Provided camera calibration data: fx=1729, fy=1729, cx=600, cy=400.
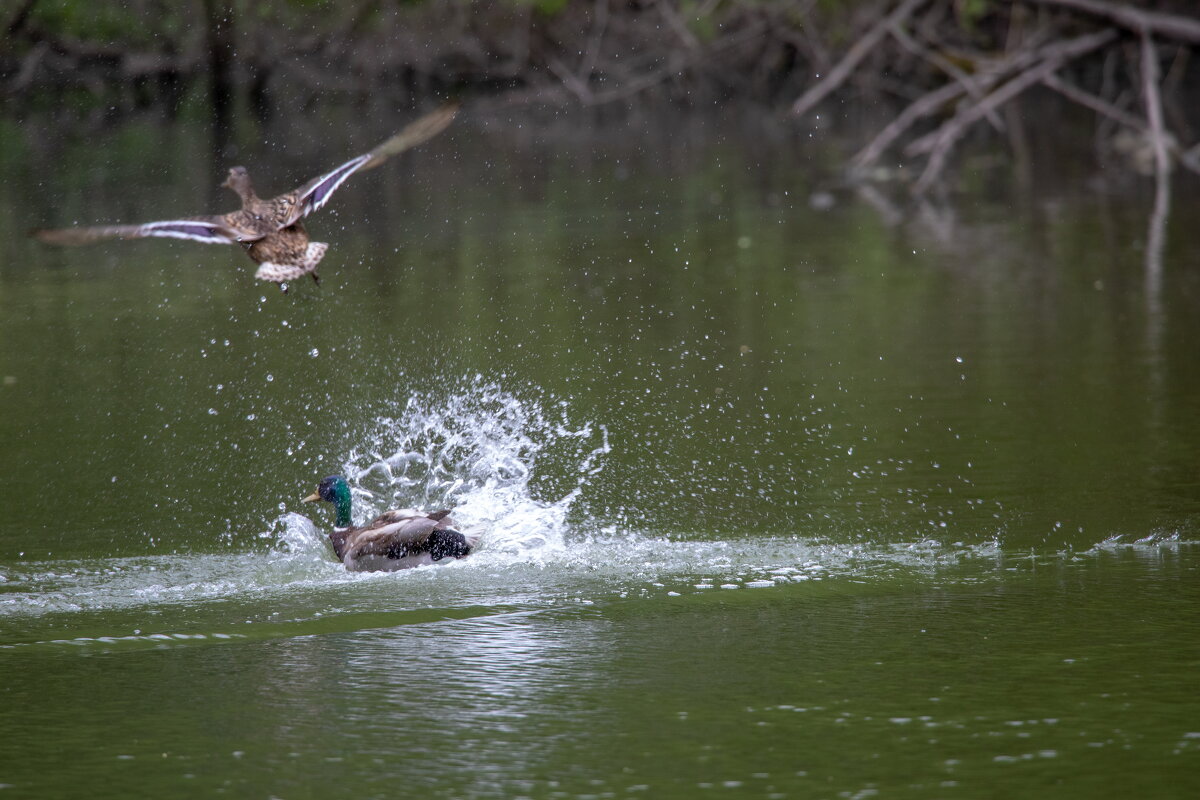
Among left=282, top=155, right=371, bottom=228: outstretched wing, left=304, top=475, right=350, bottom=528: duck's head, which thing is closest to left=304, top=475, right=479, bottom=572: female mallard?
left=304, top=475, right=350, bottom=528: duck's head

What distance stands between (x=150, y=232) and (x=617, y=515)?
2.08 meters

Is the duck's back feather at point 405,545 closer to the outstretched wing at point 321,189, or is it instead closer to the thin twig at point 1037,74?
the outstretched wing at point 321,189

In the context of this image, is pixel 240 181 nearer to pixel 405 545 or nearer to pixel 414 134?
pixel 414 134

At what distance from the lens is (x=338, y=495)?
21.6 feet

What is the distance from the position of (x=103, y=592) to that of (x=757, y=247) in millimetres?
8249

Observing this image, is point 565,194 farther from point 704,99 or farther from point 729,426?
point 704,99

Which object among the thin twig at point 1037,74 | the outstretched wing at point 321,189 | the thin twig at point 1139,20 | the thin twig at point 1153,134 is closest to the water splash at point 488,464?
the outstretched wing at point 321,189

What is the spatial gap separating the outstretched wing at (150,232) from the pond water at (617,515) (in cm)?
115

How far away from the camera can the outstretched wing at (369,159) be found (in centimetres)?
579

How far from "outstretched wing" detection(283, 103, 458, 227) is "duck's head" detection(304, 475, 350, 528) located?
1082 mm

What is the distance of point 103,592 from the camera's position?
18.5 feet

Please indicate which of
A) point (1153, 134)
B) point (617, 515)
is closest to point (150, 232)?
point (617, 515)

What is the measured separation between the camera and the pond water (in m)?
4.18

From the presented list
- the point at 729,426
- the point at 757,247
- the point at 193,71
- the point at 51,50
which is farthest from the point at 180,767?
the point at 193,71
